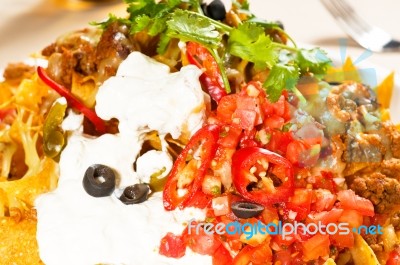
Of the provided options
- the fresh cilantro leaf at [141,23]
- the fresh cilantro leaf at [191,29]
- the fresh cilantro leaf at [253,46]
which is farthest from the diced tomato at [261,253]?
the fresh cilantro leaf at [141,23]

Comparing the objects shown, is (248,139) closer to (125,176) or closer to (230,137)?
(230,137)

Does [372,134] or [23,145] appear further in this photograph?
[23,145]

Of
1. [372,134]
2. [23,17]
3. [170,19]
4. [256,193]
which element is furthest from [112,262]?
[23,17]

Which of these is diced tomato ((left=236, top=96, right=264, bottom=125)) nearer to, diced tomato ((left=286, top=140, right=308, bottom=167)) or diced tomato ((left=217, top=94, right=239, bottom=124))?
diced tomato ((left=217, top=94, right=239, bottom=124))

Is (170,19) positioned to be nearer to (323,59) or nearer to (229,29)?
(229,29)

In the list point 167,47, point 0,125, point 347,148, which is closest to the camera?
point 347,148

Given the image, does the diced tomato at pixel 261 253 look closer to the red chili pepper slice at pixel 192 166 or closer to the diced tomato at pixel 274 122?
the red chili pepper slice at pixel 192 166

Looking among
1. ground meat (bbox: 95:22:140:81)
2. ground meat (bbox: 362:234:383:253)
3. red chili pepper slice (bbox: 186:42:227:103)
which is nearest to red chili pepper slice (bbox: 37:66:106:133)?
ground meat (bbox: 95:22:140:81)
